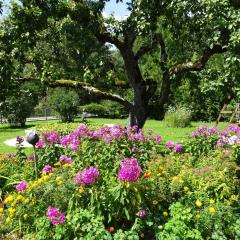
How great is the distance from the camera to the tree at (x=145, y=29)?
7.24 m

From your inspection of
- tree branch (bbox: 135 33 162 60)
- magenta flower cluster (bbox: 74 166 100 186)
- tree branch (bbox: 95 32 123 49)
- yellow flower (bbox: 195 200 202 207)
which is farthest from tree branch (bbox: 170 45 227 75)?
magenta flower cluster (bbox: 74 166 100 186)

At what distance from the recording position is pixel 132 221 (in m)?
4.46

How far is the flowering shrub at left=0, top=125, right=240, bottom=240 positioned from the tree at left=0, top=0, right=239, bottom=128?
95.2 inches

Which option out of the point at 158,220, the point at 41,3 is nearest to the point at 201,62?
the point at 41,3

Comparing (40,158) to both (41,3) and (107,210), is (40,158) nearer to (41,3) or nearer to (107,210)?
(107,210)

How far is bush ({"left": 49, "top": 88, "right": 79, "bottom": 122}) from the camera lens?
26328mm

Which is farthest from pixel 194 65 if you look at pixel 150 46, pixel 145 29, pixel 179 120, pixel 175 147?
pixel 179 120

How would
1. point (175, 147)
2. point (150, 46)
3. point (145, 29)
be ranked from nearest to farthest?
1. point (175, 147)
2. point (145, 29)
3. point (150, 46)

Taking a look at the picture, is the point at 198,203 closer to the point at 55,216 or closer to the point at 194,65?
the point at 55,216

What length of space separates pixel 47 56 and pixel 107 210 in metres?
7.36

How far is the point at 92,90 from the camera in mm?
10078

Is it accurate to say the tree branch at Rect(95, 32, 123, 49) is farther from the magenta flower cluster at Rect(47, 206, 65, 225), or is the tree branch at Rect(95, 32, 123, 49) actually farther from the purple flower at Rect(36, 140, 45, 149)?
the magenta flower cluster at Rect(47, 206, 65, 225)

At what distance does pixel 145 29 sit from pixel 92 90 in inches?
108

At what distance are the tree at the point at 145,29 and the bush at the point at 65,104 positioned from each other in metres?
16.2
